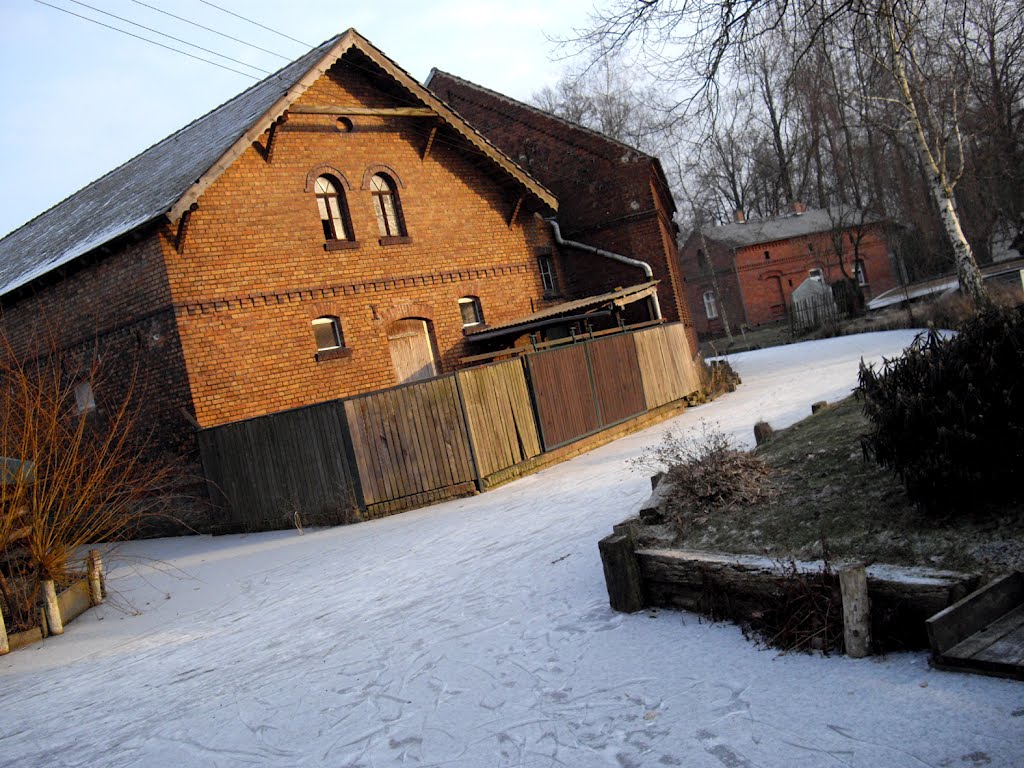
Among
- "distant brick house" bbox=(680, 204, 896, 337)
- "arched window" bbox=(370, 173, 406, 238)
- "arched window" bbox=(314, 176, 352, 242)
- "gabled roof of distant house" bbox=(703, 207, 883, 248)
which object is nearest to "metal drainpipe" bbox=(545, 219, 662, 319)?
"arched window" bbox=(370, 173, 406, 238)

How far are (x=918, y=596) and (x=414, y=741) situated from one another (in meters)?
2.93

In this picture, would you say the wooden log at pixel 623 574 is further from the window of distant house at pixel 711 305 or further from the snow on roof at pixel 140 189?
the window of distant house at pixel 711 305

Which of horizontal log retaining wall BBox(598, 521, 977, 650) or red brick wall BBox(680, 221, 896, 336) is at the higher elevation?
red brick wall BBox(680, 221, 896, 336)

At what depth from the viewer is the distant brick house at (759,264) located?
164ft

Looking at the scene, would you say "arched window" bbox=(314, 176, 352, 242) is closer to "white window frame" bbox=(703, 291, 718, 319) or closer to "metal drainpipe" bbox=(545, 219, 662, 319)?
"metal drainpipe" bbox=(545, 219, 662, 319)

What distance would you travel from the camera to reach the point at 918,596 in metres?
4.42

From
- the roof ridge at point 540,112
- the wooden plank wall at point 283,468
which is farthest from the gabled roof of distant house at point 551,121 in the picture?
the wooden plank wall at point 283,468

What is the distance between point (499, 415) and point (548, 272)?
9437 mm

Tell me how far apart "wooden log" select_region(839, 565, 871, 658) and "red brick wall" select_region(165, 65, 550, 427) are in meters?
12.3

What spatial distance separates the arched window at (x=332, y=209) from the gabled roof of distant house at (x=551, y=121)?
26.7ft

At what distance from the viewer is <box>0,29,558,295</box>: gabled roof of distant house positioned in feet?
47.7

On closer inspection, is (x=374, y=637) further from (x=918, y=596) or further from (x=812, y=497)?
(x=918, y=596)

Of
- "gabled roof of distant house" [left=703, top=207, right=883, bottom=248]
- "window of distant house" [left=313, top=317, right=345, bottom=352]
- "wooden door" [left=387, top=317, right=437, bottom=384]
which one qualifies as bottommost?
"wooden door" [left=387, top=317, right=437, bottom=384]

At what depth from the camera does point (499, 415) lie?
1369cm
